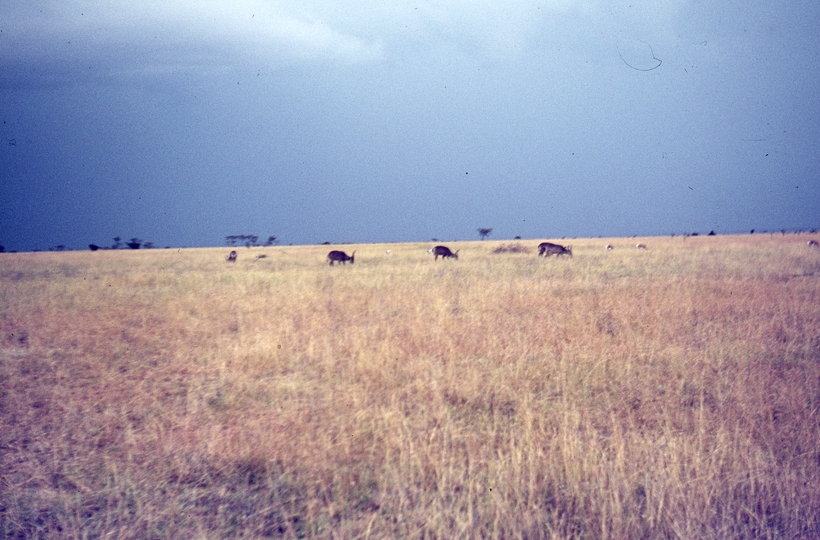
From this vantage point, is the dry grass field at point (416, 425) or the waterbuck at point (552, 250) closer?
the dry grass field at point (416, 425)

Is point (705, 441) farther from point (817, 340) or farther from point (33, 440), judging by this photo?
point (33, 440)

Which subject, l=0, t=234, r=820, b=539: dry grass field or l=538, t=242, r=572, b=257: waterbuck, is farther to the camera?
l=538, t=242, r=572, b=257: waterbuck

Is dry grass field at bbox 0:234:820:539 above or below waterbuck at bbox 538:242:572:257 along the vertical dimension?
below

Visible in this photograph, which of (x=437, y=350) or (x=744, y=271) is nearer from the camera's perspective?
(x=437, y=350)

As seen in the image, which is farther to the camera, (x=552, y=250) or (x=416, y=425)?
(x=552, y=250)

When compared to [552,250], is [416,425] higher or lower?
lower

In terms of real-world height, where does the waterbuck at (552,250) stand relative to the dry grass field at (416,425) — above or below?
above

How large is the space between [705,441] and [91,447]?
5.22m

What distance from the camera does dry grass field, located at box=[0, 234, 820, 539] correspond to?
2.74 meters

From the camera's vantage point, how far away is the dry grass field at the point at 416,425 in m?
2.74

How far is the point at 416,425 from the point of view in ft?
13.1

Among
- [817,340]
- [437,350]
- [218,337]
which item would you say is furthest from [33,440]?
[817,340]

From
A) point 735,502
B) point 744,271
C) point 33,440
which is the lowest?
point 33,440

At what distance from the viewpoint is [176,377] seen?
554 centimetres
